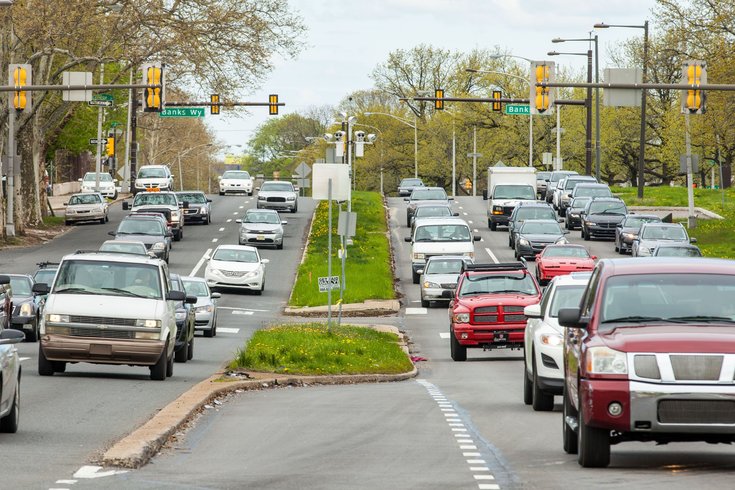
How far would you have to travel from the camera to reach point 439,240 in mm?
52500

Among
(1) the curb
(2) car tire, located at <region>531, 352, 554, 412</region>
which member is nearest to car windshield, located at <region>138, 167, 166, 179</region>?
(1) the curb

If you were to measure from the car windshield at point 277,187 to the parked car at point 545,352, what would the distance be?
60.6 meters

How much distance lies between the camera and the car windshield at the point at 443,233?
52.6 meters

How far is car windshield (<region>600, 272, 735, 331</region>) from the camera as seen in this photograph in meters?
12.6

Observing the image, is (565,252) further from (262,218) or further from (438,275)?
(262,218)

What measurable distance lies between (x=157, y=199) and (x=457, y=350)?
123ft

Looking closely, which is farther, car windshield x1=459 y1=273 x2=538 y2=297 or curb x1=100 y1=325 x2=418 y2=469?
car windshield x1=459 y1=273 x2=538 y2=297

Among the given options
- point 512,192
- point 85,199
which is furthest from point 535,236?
point 85,199

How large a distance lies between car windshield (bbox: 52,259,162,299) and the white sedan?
27275 millimetres

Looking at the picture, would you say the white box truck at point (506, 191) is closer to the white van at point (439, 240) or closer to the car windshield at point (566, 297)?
the white van at point (439, 240)

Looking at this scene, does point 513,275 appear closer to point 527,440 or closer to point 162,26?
point 527,440

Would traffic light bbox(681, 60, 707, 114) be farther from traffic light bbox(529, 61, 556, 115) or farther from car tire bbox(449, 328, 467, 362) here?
car tire bbox(449, 328, 467, 362)

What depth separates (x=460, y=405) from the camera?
1958cm

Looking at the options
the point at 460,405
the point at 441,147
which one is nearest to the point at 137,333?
the point at 460,405
